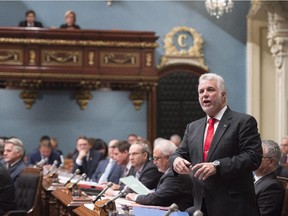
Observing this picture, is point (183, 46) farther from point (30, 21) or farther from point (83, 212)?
point (83, 212)

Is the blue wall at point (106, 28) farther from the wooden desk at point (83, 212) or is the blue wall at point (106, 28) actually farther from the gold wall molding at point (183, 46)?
the wooden desk at point (83, 212)

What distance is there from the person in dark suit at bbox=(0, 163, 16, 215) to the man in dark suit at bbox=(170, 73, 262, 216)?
312 cm

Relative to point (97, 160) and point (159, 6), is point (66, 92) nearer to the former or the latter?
point (159, 6)

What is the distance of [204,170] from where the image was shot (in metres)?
3.87

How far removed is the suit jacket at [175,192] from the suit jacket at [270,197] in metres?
0.65

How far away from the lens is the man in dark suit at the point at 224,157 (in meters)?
4.03

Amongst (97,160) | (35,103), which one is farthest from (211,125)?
(35,103)

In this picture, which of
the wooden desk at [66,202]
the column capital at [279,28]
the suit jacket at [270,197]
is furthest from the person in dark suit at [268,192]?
the column capital at [279,28]

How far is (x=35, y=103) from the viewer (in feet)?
48.7

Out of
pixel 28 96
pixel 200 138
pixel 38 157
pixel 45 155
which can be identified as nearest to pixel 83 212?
pixel 200 138

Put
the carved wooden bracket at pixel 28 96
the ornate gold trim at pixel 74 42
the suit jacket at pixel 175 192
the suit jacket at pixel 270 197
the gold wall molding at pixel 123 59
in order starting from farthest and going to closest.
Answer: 1. the carved wooden bracket at pixel 28 96
2. the gold wall molding at pixel 123 59
3. the ornate gold trim at pixel 74 42
4. the suit jacket at pixel 175 192
5. the suit jacket at pixel 270 197

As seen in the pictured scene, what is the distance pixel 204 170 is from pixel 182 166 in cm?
18

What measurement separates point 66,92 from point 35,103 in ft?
2.43

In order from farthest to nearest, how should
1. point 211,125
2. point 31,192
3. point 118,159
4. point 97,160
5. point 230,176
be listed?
point 97,160
point 118,159
point 31,192
point 211,125
point 230,176
